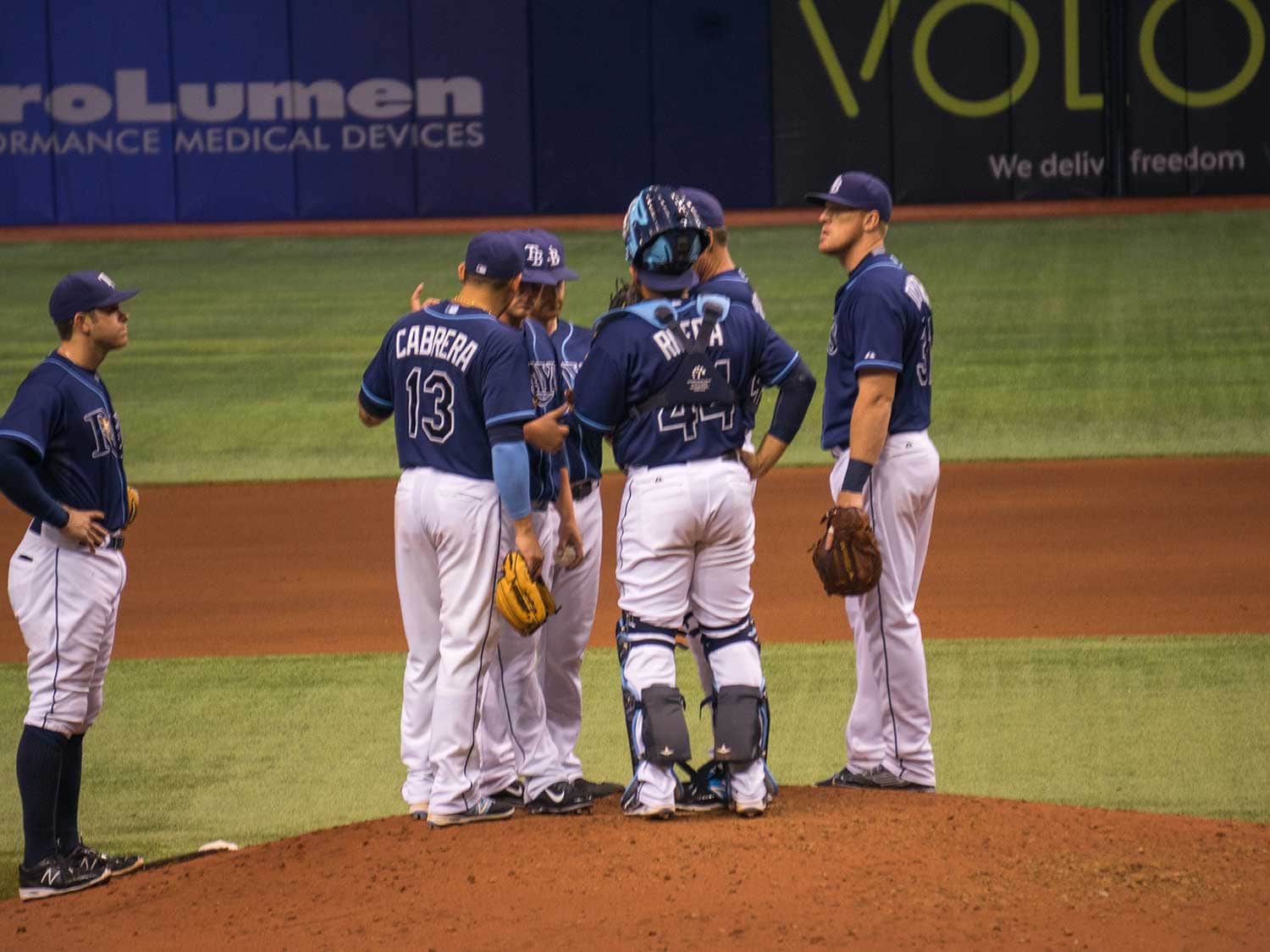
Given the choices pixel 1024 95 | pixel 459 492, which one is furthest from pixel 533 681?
pixel 1024 95

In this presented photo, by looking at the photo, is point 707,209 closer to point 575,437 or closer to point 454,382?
point 575,437

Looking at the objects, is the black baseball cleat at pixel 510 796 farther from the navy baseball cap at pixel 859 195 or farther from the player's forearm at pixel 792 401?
the navy baseball cap at pixel 859 195

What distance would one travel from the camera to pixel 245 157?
25125 mm

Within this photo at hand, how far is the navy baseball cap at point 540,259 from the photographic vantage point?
5.68 m

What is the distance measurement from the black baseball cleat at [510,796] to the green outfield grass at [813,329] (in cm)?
722

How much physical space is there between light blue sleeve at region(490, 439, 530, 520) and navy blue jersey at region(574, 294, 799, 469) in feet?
0.74

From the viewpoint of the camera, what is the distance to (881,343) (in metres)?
5.75

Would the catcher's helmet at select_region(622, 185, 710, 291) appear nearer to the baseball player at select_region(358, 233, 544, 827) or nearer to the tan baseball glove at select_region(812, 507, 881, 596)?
the baseball player at select_region(358, 233, 544, 827)

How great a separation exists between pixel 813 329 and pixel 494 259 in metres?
11.6

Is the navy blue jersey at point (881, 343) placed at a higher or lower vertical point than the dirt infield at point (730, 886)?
higher

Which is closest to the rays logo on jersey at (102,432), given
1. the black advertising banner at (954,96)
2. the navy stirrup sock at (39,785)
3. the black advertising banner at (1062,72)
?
the navy stirrup sock at (39,785)

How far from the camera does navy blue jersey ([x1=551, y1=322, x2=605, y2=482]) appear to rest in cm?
591

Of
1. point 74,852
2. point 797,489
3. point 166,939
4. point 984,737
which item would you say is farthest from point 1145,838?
point 797,489

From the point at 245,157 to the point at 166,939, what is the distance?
21604 millimetres
